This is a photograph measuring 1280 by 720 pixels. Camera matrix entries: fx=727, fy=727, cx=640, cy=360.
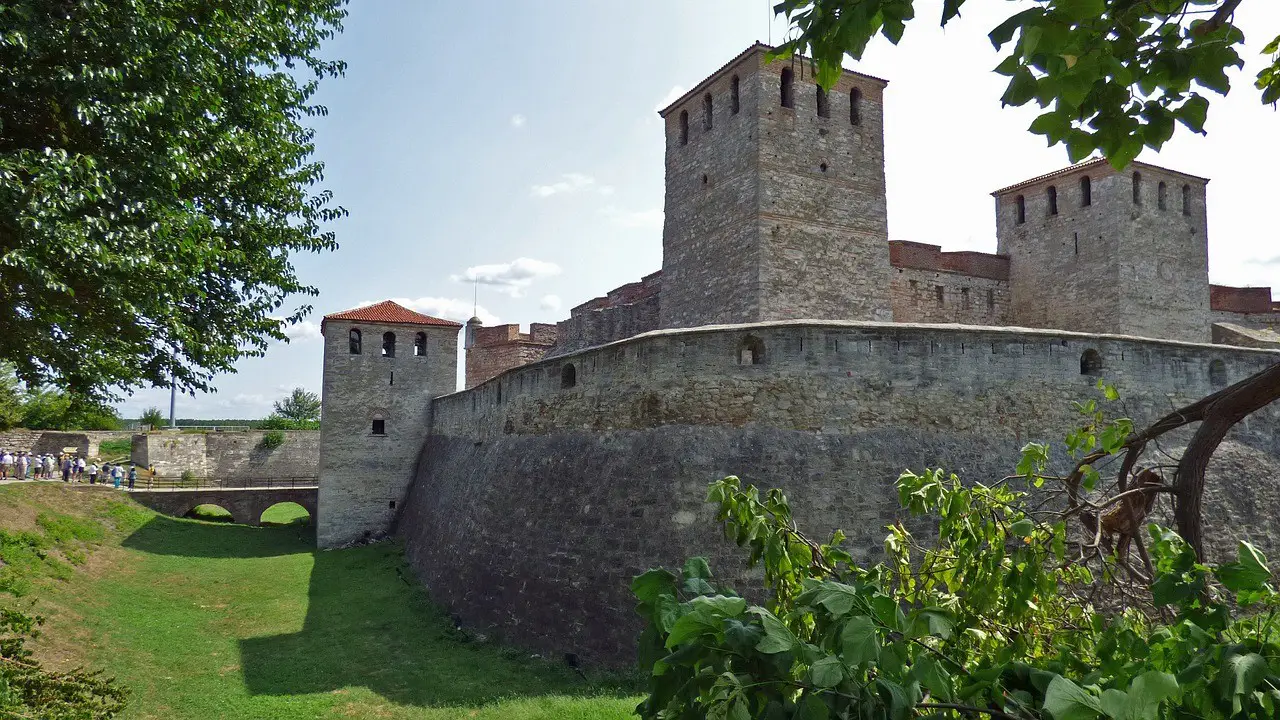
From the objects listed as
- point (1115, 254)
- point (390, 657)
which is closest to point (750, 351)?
point (390, 657)

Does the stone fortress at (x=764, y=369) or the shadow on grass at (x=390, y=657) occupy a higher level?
the stone fortress at (x=764, y=369)

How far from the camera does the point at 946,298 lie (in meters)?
21.7

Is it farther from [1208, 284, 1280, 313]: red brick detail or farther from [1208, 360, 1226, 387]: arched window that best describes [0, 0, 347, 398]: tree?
[1208, 284, 1280, 313]: red brick detail

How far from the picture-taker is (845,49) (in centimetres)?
Result: 259

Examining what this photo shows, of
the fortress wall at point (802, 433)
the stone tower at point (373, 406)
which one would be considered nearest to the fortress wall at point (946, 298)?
the fortress wall at point (802, 433)

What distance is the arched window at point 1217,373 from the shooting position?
1264 centimetres

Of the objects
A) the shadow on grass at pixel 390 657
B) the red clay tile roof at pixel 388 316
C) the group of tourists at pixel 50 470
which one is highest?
the red clay tile roof at pixel 388 316

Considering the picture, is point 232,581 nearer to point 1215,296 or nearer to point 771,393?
point 771,393

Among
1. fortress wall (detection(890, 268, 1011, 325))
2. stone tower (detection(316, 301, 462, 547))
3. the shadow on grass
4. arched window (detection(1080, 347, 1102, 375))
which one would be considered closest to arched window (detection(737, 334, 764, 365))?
the shadow on grass

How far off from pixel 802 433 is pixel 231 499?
Result: 2402 cm

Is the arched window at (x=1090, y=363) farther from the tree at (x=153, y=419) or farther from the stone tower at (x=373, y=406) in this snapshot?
the tree at (x=153, y=419)

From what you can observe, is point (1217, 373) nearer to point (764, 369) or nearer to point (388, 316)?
point (764, 369)

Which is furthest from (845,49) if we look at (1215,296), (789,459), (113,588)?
(1215,296)

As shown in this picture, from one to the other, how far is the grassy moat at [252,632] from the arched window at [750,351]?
516cm
